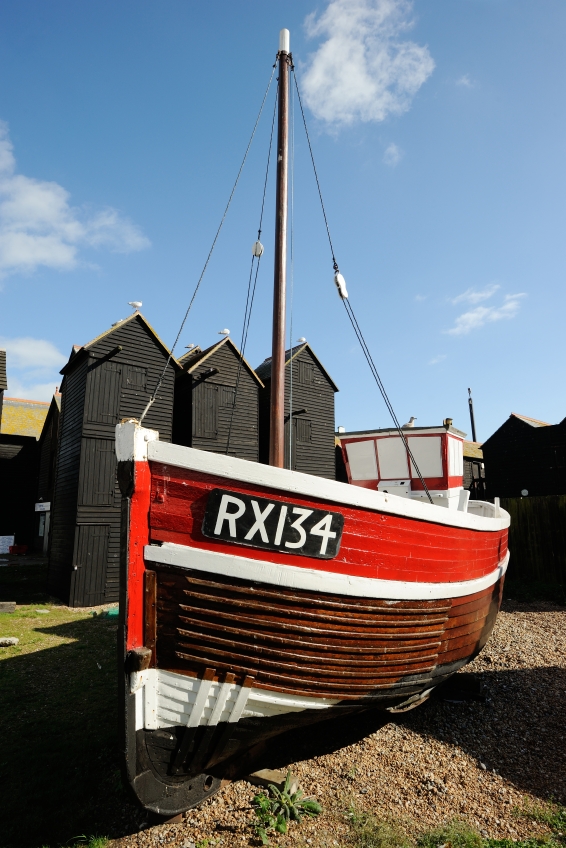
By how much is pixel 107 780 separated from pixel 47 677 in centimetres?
368

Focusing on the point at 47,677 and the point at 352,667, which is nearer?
the point at 352,667

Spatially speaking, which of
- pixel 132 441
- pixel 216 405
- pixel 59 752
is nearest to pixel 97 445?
pixel 216 405

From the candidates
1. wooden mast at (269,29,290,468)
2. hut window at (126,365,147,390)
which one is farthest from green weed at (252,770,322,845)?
hut window at (126,365,147,390)

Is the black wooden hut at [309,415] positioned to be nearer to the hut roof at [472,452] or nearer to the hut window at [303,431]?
the hut window at [303,431]

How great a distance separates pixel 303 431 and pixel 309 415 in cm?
86

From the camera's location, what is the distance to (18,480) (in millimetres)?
26094

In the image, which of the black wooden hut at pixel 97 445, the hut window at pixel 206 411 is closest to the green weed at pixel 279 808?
the black wooden hut at pixel 97 445

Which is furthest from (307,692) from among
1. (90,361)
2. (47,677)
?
(90,361)

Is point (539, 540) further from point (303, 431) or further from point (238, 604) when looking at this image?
point (238, 604)

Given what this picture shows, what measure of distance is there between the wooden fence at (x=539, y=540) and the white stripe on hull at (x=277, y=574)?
37.9 feet

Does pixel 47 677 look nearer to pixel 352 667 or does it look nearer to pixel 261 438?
pixel 352 667

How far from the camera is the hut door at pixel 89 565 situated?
14172 mm

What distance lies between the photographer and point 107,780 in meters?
4.54

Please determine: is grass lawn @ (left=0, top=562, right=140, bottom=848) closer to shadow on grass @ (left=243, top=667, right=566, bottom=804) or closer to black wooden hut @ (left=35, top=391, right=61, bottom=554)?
shadow on grass @ (left=243, top=667, right=566, bottom=804)
